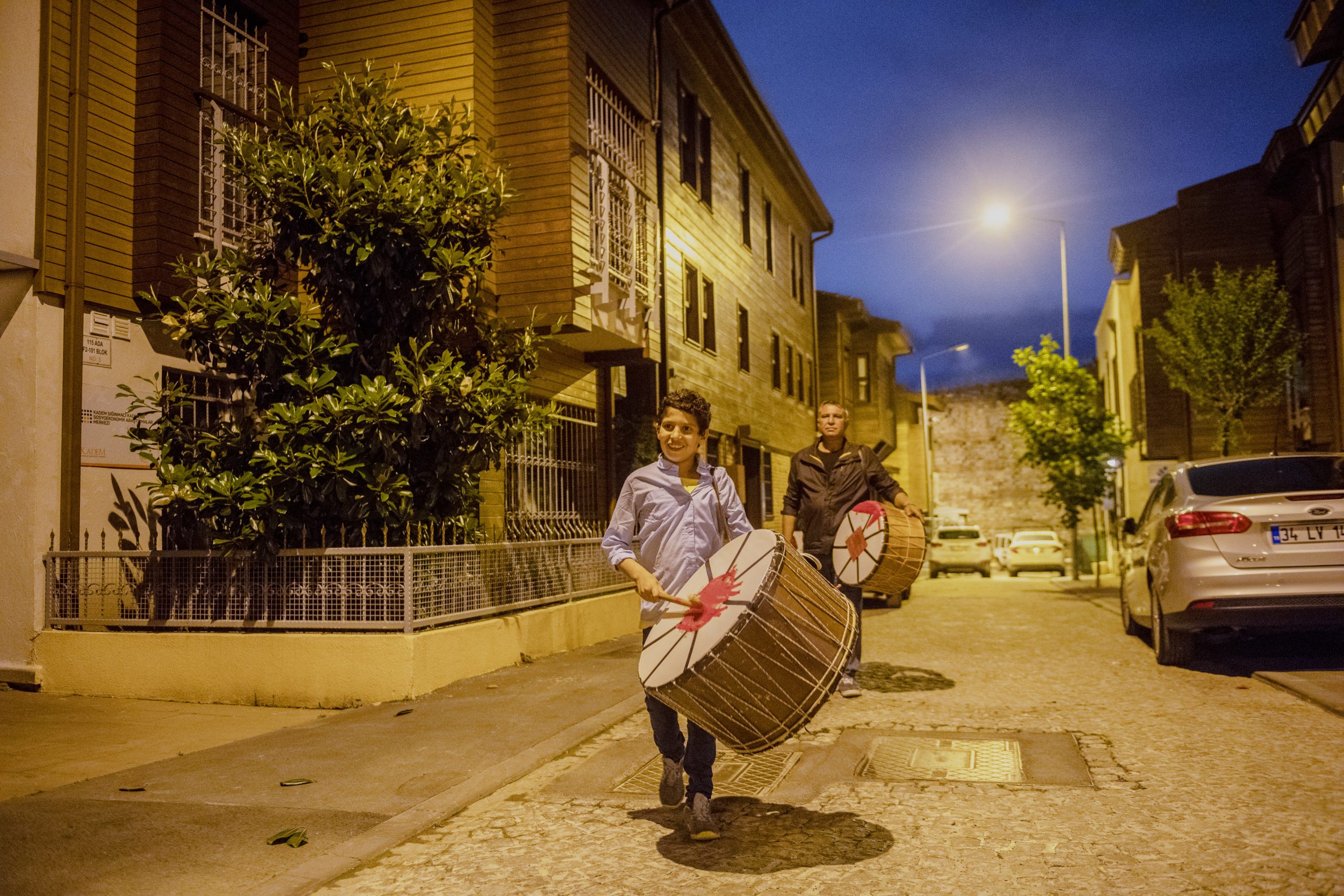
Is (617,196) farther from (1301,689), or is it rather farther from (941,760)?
(941,760)

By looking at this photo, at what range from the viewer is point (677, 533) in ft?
14.9

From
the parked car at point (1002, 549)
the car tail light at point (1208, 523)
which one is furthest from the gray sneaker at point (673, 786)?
the parked car at point (1002, 549)

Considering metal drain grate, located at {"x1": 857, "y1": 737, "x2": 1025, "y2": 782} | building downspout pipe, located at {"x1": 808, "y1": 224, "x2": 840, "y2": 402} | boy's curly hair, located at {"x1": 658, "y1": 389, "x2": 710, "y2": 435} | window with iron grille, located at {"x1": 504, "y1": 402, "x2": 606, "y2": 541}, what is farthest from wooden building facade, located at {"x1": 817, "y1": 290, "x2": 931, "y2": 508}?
boy's curly hair, located at {"x1": 658, "y1": 389, "x2": 710, "y2": 435}

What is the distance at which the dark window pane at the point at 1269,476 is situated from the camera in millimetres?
8734

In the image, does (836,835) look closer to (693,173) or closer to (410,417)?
(410,417)

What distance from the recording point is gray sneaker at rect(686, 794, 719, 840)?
4.46 meters

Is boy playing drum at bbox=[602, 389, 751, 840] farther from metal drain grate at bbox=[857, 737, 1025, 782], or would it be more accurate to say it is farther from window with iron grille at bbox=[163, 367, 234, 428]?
window with iron grille at bbox=[163, 367, 234, 428]

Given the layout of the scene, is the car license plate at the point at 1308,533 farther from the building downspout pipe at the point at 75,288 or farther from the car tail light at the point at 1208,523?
the building downspout pipe at the point at 75,288

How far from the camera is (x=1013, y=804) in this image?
4.88 metres

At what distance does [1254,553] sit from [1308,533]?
0.39 meters

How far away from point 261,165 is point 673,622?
21.0 ft

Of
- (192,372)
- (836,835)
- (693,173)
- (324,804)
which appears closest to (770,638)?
(836,835)

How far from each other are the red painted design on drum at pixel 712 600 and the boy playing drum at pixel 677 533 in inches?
12.7

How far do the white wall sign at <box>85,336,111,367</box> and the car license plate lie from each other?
931 cm
